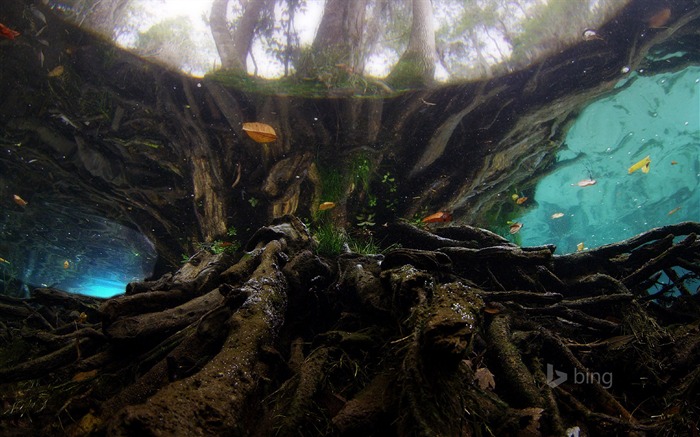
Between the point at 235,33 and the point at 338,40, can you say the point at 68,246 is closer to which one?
the point at 235,33

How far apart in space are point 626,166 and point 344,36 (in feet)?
71.8

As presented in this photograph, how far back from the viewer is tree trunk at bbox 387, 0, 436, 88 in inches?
277

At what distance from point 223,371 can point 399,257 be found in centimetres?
191

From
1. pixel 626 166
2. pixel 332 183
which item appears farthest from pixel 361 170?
pixel 626 166

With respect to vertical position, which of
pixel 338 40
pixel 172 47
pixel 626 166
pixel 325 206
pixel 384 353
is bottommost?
pixel 626 166

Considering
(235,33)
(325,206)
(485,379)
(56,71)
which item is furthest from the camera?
(235,33)

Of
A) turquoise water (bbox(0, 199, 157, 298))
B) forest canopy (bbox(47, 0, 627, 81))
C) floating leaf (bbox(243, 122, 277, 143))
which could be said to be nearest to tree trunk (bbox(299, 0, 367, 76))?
forest canopy (bbox(47, 0, 627, 81))

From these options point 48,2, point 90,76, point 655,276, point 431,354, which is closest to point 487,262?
point 655,276

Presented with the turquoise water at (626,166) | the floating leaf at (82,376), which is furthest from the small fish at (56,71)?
the turquoise water at (626,166)

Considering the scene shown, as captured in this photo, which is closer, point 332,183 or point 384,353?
point 384,353

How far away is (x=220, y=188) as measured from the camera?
23.3 ft

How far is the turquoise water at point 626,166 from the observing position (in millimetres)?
13008

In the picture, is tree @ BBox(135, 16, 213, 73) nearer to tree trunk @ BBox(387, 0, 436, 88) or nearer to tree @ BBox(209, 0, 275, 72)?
tree @ BBox(209, 0, 275, 72)

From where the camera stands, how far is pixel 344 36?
7.01 m
